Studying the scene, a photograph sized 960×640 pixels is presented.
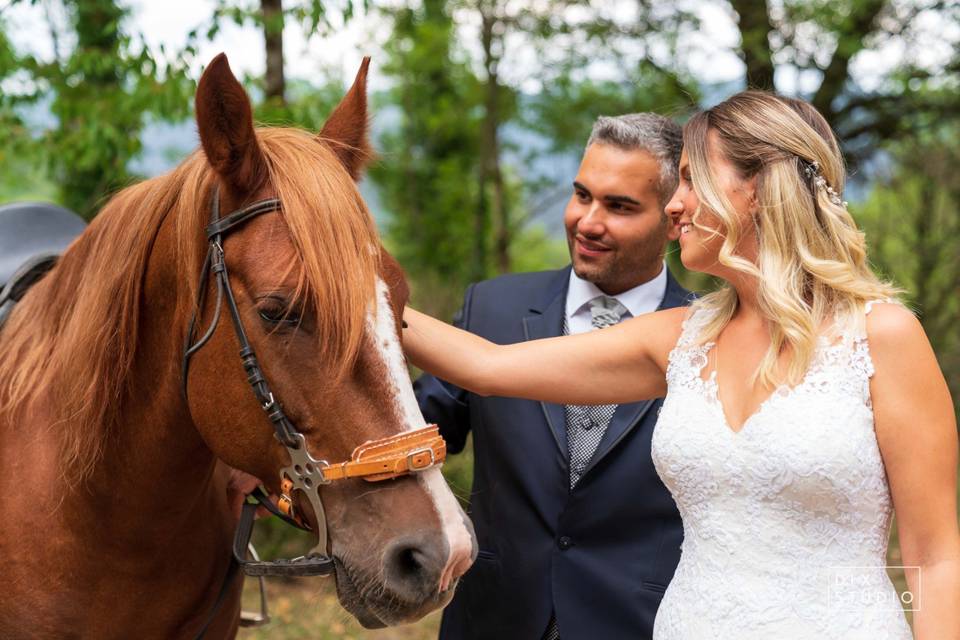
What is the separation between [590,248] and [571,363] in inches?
21.8

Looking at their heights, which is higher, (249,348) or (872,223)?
(249,348)

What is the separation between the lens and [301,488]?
2014 millimetres

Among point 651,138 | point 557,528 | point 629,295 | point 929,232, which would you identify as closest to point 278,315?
point 557,528

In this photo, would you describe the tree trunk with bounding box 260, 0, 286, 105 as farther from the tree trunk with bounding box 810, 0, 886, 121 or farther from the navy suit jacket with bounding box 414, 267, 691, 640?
the tree trunk with bounding box 810, 0, 886, 121

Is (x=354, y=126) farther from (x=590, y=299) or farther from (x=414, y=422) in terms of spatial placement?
(x=590, y=299)

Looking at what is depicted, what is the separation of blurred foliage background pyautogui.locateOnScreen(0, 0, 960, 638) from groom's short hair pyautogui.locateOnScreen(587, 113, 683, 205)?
0.14 metres

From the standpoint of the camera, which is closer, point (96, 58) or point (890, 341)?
point (890, 341)

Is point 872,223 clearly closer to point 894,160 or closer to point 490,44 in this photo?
point 894,160

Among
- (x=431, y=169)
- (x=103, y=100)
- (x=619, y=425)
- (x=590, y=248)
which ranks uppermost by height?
(x=103, y=100)

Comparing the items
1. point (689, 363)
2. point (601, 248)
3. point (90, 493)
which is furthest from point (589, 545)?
point (90, 493)

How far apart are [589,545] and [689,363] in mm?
712

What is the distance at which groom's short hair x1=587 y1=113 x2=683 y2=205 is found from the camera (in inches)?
119

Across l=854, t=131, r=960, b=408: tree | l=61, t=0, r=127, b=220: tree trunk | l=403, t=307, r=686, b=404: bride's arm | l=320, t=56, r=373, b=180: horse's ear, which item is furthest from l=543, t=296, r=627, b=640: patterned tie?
l=854, t=131, r=960, b=408: tree

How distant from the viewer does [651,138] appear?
119 inches
